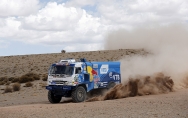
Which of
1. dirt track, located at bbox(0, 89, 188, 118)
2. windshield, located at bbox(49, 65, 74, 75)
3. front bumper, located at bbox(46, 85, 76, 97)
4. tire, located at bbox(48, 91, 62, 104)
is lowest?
dirt track, located at bbox(0, 89, 188, 118)

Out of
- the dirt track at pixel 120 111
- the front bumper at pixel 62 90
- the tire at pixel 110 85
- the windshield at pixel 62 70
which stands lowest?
the dirt track at pixel 120 111

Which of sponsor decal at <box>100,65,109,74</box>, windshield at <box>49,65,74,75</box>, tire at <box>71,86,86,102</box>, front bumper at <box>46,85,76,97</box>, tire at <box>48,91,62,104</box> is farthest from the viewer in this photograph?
sponsor decal at <box>100,65,109,74</box>

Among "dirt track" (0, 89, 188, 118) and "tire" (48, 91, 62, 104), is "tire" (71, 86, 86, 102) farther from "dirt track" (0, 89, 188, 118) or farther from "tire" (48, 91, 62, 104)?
"dirt track" (0, 89, 188, 118)

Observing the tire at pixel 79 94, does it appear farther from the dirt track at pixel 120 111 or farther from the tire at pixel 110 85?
the dirt track at pixel 120 111

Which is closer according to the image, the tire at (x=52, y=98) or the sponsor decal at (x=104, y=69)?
the tire at (x=52, y=98)

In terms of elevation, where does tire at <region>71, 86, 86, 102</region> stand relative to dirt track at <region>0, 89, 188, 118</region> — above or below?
above

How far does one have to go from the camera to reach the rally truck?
26.0m

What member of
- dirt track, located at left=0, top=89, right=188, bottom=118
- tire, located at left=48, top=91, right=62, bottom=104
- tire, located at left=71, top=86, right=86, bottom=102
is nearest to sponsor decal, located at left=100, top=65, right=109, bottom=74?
tire, located at left=71, top=86, right=86, bottom=102

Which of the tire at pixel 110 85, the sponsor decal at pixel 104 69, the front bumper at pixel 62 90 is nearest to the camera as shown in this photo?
the front bumper at pixel 62 90

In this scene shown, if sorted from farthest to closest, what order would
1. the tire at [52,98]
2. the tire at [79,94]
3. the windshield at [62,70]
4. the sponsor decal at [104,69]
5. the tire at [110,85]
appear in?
the tire at [110,85] < the sponsor decal at [104,69] < the tire at [52,98] < the windshield at [62,70] < the tire at [79,94]

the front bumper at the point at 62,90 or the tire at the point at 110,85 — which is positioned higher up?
the tire at the point at 110,85

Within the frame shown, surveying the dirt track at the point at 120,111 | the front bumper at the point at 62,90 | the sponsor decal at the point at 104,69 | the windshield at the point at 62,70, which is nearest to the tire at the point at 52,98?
the front bumper at the point at 62,90

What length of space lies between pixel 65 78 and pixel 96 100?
9.04ft

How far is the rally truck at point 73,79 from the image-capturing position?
25953 millimetres
